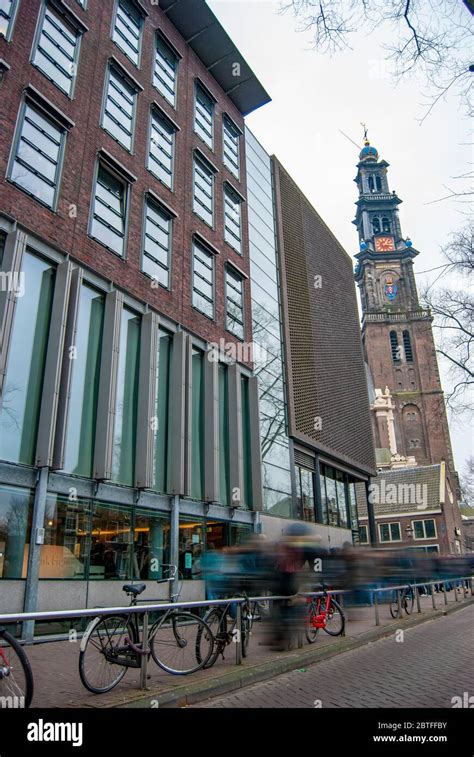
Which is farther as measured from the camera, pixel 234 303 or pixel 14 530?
pixel 234 303

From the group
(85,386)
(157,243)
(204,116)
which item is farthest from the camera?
(204,116)

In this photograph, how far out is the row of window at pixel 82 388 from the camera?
460 inches

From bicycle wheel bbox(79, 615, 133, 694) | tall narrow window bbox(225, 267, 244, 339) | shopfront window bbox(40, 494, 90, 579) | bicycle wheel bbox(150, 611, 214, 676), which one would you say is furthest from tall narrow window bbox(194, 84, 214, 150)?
bicycle wheel bbox(79, 615, 133, 694)

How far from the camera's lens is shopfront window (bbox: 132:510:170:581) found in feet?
45.6

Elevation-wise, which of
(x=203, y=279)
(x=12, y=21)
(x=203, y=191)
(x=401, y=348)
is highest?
(x=401, y=348)

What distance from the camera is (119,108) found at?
696 inches

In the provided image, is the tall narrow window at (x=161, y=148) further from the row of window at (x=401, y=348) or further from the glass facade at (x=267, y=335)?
the row of window at (x=401, y=348)

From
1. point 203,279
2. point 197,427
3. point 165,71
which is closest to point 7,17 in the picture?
point 165,71

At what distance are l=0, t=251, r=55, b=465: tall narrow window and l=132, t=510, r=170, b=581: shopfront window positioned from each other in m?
3.90

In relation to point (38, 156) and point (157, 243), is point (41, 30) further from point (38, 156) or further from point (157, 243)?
point (157, 243)

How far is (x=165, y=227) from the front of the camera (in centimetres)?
1861

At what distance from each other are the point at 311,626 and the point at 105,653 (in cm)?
470

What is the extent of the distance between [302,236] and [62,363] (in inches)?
805

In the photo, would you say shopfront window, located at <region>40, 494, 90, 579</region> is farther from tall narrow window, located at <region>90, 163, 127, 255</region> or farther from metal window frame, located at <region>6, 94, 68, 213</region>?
tall narrow window, located at <region>90, 163, 127, 255</region>
